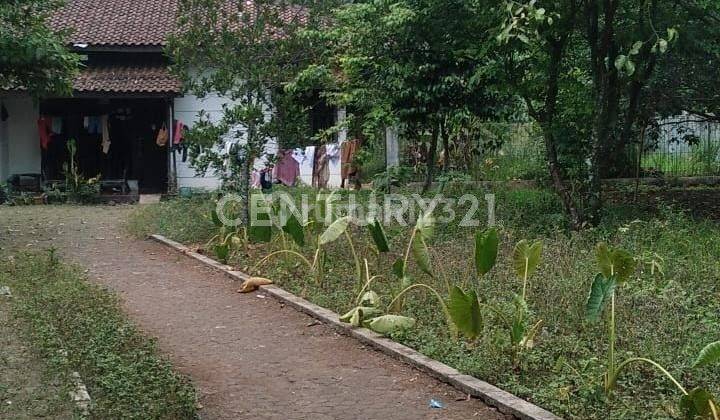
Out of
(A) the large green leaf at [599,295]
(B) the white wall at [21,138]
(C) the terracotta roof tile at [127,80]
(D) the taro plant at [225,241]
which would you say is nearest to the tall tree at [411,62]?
(D) the taro plant at [225,241]

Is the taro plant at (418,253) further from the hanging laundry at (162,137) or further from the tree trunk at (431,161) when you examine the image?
the hanging laundry at (162,137)

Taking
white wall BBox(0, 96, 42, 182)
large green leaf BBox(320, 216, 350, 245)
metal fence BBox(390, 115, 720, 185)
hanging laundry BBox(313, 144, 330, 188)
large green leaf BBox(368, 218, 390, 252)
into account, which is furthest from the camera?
hanging laundry BBox(313, 144, 330, 188)

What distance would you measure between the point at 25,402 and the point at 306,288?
4.07 metres

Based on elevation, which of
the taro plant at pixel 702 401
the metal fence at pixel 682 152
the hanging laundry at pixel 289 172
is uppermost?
the metal fence at pixel 682 152

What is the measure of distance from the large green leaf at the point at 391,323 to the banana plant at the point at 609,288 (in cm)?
171

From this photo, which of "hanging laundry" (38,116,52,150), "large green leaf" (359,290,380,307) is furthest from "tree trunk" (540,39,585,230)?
"hanging laundry" (38,116,52,150)

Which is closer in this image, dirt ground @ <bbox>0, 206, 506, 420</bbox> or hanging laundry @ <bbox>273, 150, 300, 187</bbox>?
dirt ground @ <bbox>0, 206, 506, 420</bbox>

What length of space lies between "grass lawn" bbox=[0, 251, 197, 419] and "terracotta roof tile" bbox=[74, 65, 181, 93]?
11.6 m

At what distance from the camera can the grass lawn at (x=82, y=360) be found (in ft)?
17.2

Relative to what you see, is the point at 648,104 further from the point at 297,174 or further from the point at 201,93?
the point at 297,174

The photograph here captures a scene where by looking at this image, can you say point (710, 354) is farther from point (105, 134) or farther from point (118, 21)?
point (118, 21)

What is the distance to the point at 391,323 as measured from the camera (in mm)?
7125

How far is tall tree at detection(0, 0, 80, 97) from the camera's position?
1144 centimetres

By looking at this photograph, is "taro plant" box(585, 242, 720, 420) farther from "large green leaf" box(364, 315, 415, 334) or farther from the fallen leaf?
the fallen leaf
